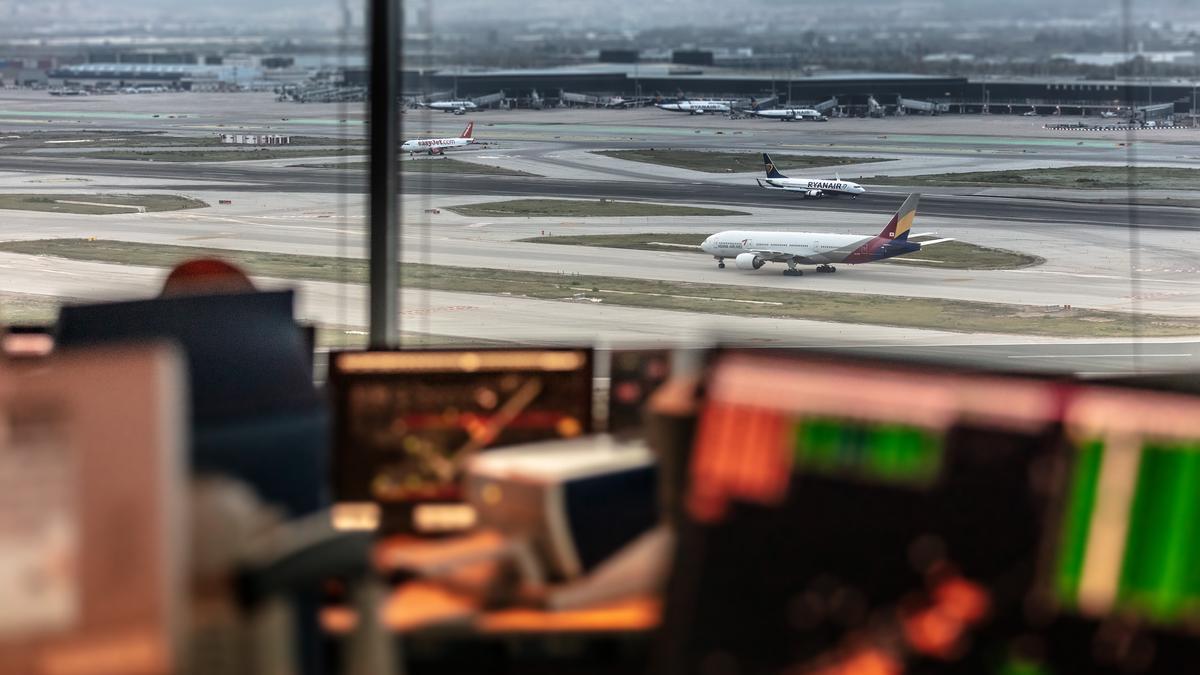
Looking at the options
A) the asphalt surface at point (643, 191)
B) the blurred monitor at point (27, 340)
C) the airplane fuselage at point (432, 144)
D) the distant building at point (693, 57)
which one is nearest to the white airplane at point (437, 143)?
the airplane fuselage at point (432, 144)

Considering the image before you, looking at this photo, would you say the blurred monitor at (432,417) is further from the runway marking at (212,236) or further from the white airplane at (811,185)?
the runway marking at (212,236)

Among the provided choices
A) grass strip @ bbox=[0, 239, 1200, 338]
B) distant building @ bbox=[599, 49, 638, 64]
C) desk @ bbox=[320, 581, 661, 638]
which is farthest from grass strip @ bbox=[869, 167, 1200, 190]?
desk @ bbox=[320, 581, 661, 638]

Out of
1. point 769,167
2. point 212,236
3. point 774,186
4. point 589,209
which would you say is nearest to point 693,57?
point 769,167

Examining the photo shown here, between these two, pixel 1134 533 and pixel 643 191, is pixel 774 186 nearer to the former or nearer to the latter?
pixel 643 191

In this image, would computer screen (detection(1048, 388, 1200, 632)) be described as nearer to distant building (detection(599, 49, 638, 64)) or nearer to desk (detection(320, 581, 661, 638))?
desk (detection(320, 581, 661, 638))

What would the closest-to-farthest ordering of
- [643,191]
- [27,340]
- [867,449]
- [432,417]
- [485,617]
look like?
[867,449] → [485,617] → [432,417] → [27,340] → [643,191]
